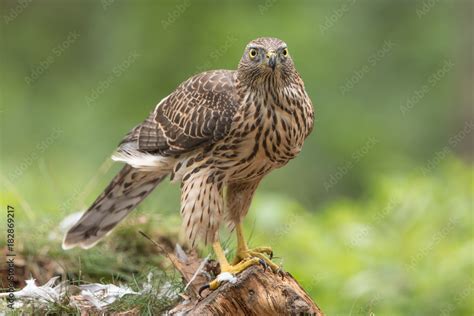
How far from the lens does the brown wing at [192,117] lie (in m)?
6.24

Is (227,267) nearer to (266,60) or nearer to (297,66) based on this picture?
(266,60)

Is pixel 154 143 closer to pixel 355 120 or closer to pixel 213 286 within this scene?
pixel 213 286

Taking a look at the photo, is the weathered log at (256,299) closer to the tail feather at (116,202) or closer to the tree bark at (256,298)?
the tree bark at (256,298)

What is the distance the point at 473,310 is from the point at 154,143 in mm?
3106

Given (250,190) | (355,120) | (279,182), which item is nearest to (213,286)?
(250,190)

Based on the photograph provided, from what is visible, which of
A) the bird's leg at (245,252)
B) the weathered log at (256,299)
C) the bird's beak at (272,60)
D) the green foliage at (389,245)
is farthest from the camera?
the green foliage at (389,245)

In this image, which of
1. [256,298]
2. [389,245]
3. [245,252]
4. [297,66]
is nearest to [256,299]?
[256,298]

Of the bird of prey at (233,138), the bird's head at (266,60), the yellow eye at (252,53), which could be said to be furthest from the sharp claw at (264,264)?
the yellow eye at (252,53)

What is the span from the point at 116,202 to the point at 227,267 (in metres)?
1.52

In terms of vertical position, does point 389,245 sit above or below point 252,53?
below

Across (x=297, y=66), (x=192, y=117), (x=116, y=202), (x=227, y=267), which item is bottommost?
(x=116, y=202)

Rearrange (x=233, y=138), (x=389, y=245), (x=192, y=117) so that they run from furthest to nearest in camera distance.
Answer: (x=389, y=245), (x=192, y=117), (x=233, y=138)

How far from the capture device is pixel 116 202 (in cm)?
715

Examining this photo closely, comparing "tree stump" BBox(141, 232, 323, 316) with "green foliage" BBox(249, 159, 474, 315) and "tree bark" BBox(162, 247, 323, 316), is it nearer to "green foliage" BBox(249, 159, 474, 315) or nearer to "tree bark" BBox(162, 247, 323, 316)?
"tree bark" BBox(162, 247, 323, 316)
